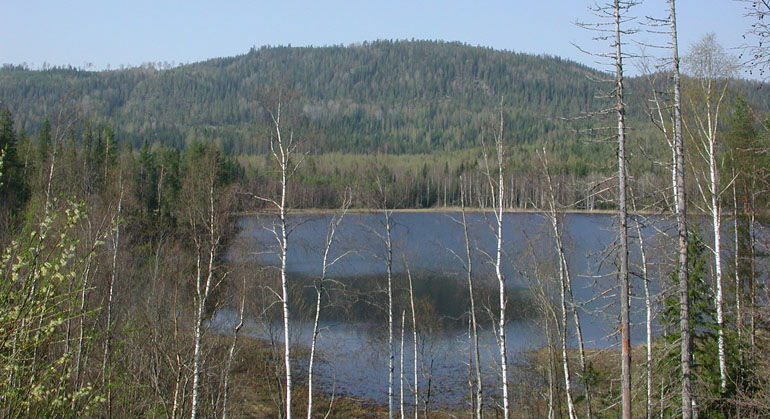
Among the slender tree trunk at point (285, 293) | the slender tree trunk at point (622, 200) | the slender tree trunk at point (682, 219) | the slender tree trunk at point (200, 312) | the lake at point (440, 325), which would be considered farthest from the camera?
the lake at point (440, 325)

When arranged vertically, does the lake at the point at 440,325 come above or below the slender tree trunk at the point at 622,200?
below

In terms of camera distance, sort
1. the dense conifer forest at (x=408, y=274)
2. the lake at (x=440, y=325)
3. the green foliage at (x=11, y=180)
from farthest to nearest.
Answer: the green foliage at (x=11, y=180), the lake at (x=440, y=325), the dense conifer forest at (x=408, y=274)

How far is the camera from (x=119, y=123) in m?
180

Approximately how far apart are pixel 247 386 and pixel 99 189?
32.8 ft

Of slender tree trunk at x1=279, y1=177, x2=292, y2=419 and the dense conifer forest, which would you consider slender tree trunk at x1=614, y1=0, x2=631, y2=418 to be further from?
slender tree trunk at x1=279, y1=177, x2=292, y2=419

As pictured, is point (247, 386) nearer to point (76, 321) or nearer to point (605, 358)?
point (76, 321)

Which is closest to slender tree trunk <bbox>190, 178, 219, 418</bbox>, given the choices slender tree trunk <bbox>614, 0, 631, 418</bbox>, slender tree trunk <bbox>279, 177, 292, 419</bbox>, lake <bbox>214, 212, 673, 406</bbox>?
slender tree trunk <bbox>279, 177, 292, 419</bbox>

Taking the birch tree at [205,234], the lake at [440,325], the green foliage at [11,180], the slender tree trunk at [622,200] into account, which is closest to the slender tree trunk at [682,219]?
the slender tree trunk at [622,200]

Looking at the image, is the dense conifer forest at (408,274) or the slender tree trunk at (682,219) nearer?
the dense conifer forest at (408,274)

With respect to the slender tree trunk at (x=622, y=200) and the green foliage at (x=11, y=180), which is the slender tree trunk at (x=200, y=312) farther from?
the green foliage at (x=11, y=180)

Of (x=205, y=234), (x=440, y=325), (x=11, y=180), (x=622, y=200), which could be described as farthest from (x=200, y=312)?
(x=11, y=180)

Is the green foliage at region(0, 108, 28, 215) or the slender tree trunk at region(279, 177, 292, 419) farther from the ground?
the green foliage at region(0, 108, 28, 215)

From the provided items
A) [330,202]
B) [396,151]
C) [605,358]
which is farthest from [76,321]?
[396,151]

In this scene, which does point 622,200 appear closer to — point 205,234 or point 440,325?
point 205,234
